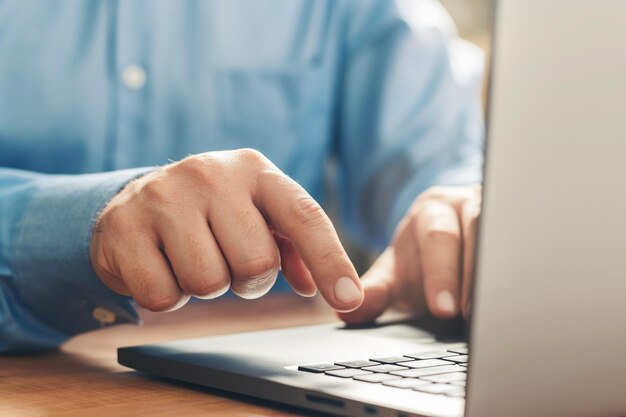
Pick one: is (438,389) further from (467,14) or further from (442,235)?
(467,14)

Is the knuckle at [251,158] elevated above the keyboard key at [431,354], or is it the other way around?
the knuckle at [251,158]

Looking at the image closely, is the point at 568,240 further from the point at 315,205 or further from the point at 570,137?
the point at 315,205

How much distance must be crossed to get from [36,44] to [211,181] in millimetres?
520

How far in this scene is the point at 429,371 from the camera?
1.22ft

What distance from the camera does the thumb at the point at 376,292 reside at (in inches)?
21.6

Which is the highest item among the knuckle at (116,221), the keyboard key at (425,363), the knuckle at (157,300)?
the knuckle at (116,221)

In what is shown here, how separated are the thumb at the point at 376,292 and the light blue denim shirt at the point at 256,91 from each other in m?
0.26

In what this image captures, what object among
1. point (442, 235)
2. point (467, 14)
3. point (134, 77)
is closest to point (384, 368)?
point (442, 235)

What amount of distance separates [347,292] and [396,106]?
2.05ft


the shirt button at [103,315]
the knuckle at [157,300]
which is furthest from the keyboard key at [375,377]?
the shirt button at [103,315]

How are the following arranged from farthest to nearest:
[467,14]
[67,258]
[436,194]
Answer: [467,14] → [436,194] → [67,258]

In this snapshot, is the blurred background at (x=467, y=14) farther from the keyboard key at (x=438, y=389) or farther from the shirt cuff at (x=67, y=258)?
the keyboard key at (x=438, y=389)

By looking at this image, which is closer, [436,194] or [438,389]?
[438,389]

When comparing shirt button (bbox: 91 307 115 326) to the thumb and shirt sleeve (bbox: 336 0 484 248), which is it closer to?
the thumb
